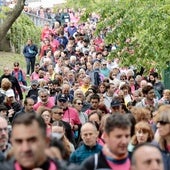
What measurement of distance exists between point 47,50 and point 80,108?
57.0 feet

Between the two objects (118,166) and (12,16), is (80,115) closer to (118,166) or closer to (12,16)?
(12,16)

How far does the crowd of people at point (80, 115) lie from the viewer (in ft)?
20.6

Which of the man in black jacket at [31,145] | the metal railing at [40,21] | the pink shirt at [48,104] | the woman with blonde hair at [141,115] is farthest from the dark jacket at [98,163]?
the metal railing at [40,21]

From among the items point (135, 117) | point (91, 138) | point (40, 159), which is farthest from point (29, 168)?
point (135, 117)

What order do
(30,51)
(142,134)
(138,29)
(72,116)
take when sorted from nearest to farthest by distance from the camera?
(142,134) → (72,116) → (138,29) → (30,51)

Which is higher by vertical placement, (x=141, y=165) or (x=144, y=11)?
(x=144, y=11)

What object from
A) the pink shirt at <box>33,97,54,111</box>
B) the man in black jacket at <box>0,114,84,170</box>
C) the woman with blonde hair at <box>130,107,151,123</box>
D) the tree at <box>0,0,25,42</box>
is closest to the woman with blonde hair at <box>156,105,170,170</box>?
the man in black jacket at <box>0,114,84,170</box>

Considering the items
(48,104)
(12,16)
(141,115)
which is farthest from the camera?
(12,16)

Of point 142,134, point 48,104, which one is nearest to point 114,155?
point 142,134

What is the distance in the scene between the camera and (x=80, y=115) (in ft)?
52.7

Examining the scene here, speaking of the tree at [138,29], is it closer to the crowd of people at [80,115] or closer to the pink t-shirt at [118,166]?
the crowd of people at [80,115]

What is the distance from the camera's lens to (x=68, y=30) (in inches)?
1507

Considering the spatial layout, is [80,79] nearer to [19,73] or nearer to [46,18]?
[19,73]

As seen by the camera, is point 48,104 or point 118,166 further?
point 48,104
